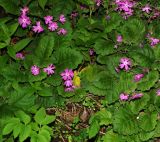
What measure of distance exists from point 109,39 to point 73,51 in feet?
1.43

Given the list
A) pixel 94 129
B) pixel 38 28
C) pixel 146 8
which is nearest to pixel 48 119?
pixel 94 129

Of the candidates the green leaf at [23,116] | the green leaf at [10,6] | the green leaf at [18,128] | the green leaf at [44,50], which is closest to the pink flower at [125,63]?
the green leaf at [44,50]

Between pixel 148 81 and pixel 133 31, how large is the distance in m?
0.59

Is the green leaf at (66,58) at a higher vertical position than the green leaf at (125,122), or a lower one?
higher

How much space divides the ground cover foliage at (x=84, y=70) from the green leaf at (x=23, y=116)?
0.07 ft

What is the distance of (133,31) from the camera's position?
421 centimetres

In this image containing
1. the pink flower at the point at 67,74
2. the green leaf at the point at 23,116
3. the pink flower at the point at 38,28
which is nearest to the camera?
the green leaf at the point at 23,116

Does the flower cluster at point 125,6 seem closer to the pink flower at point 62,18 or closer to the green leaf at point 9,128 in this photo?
the pink flower at point 62,18

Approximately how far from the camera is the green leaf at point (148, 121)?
3.79 metres

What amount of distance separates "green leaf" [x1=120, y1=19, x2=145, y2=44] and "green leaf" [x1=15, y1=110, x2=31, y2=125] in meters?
1.32

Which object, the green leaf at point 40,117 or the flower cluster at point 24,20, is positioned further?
the flower cluster at point 24,20

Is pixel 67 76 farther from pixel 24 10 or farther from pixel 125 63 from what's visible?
pixel 24 10

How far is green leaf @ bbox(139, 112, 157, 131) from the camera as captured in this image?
3.79m

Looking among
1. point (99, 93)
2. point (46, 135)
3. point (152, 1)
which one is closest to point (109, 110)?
point (99, 93)
